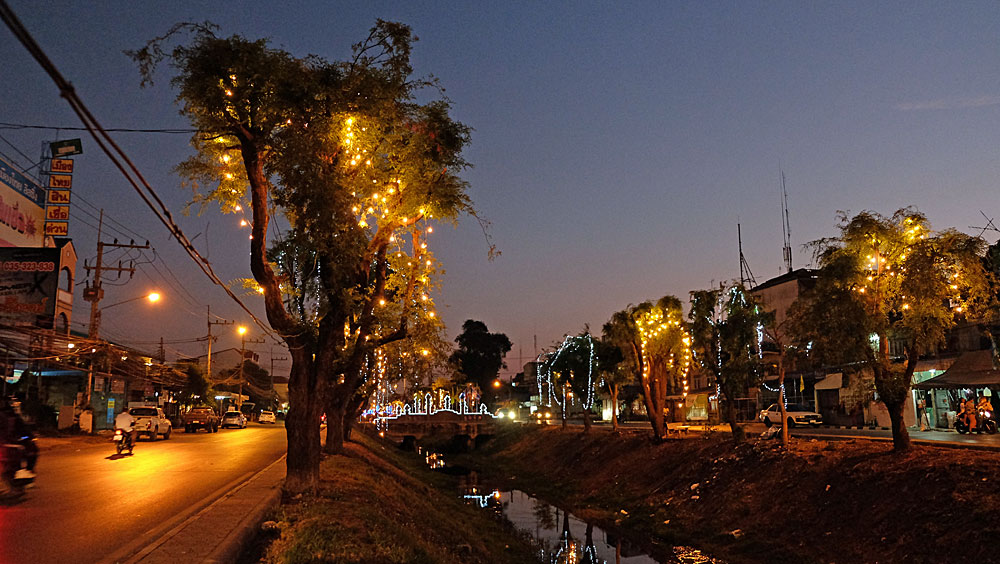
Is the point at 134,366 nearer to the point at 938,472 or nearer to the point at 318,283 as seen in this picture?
the point at 318,283

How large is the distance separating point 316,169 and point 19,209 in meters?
38.4

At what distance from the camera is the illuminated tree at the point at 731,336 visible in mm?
27781

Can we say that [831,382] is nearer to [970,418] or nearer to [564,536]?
[970,418]

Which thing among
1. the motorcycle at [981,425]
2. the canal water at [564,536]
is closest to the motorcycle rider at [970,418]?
the motorcycle at [981,425]

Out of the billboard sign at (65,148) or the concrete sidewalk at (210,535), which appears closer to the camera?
the concrete sidewalk at (210,535)

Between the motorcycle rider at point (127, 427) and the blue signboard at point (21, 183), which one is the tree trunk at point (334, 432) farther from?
the blue signboard at point (21, 183)

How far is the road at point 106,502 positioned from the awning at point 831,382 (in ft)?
129

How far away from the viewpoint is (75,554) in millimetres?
10180

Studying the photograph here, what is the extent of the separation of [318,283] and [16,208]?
119 ft

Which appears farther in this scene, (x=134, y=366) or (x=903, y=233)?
(x=134, y=366)

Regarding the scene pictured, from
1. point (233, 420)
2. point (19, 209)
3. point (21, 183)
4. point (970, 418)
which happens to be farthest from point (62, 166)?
point (970, 418)

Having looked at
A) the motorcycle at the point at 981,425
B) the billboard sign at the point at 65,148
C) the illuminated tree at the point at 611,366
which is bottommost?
the motorcycle at the point at 981,425

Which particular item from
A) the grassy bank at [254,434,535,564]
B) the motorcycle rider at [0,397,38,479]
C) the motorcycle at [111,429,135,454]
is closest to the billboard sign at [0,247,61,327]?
the motorcycle at [111,429,135,454]

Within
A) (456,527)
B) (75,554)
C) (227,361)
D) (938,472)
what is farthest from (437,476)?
(227,361)
